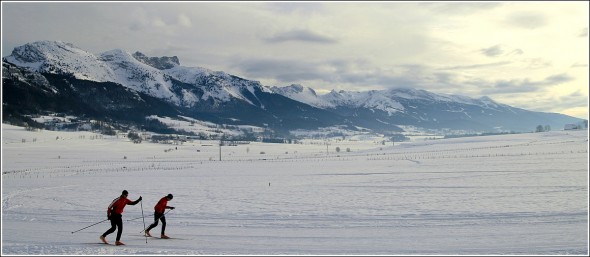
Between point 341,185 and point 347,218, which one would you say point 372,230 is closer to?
point 347,218

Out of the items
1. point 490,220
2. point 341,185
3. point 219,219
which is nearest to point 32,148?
point 341,185

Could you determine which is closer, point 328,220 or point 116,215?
point 116,215

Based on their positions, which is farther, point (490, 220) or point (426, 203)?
point (426, 203)

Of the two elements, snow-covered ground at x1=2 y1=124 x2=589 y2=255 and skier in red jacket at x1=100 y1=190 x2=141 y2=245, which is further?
skier in red jacket at x1=100 y1=190 x2=141 y2=245

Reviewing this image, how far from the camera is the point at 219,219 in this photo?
72.7ft

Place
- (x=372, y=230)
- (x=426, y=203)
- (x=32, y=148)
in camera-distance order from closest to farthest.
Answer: (x=372, y=230)
(x=426, y=203)
(x=32, y=148)

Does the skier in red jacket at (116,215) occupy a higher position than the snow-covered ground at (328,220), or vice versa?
the skier in red jacket at (116,215)

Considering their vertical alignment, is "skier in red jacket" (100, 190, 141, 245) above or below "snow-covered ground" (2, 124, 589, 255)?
above

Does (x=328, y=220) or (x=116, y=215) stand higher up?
(x=116, y=215)

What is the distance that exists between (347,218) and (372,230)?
3.11 metres

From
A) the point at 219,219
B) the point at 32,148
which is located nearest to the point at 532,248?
the point at 219,219

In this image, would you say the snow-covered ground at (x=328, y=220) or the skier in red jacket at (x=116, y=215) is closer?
the snow-covered ground at (x=328, y=220)

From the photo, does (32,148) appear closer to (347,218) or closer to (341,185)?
(341,185)

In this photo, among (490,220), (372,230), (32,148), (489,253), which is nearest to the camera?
(489,253)
